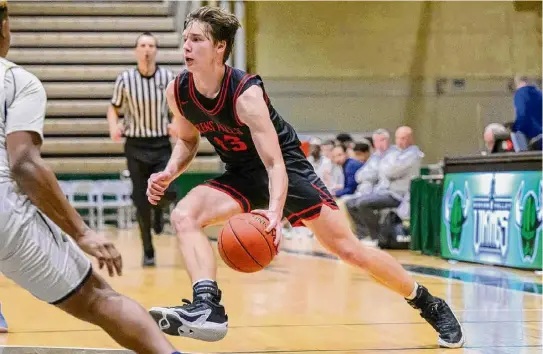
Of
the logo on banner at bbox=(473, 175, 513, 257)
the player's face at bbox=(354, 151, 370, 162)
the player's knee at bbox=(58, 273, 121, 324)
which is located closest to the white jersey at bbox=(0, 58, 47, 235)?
the player's knee at bbox=(58, 273, 121, 324)

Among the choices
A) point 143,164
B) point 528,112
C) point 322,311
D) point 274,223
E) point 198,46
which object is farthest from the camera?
point 528,112

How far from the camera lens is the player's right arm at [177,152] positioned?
14.2 ft

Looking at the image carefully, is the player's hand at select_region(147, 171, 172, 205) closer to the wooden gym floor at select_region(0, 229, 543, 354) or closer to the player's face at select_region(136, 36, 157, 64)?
the wooden gym floor at select_region(0, 229, 543, 354)

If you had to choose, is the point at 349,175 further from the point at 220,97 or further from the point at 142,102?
the point at 220,97

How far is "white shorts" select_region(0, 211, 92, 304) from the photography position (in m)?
2.86

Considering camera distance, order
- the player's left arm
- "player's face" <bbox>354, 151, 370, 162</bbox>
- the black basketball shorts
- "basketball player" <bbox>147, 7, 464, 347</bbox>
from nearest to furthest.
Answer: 1. the player's left arm
2. "basketball player" <bbox>147, 7, 464, 347</bbox>
3. the black basketball shorts
4. "player's face" <bbox>354, 151, 370, 162</bbox>

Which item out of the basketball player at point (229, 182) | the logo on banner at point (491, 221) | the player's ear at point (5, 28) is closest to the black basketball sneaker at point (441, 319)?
the basketball player at point (229, 182)

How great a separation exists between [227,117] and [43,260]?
5.22ft

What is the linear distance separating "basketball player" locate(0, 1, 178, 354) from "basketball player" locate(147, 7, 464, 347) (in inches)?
37.8

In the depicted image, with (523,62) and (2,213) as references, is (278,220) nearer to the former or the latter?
(2,213)

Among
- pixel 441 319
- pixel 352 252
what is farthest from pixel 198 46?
pixel 441 319

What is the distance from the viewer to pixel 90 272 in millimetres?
2992

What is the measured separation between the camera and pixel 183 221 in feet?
14.0

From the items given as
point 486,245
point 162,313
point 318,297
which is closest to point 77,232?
point 162,313
